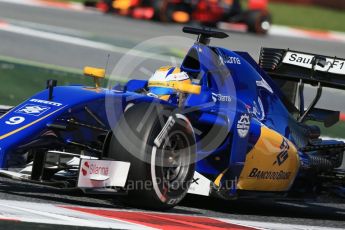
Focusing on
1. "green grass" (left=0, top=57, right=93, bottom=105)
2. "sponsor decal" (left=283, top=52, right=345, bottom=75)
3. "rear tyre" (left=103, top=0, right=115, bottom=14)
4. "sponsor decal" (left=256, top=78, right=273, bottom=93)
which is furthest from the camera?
"rear tyre" (left=103, top=0, right=115, bottom=14)

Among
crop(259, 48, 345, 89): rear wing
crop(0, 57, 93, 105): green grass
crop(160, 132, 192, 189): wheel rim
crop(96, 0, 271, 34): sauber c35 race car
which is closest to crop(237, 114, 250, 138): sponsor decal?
crop(160, 132, 192, 189): wheel rim

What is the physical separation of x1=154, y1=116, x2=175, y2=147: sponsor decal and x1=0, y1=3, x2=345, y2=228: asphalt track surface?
0.62 m

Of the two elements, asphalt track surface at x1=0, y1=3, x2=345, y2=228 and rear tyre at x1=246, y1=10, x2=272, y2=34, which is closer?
asphalt track surface at x1=0, y1=3, x2=345, y2=228

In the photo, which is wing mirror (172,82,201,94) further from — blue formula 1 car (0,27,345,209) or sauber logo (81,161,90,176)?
sauber logo (81,161,90,176)

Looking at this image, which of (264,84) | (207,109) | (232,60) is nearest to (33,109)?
(207,109)

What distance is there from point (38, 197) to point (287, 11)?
2565 centimetres

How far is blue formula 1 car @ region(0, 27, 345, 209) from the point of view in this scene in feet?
23.2

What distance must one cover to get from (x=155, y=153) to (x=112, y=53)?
11551mm

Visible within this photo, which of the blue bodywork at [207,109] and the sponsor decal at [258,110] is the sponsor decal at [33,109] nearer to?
the blue bodywork at [207,109]

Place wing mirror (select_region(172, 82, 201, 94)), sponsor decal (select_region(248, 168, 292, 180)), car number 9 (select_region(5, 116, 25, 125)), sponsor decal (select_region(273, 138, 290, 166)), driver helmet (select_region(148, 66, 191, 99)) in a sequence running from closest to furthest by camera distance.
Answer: car number 9 (select_region(5, 116, 25, 125)) → wing mirror (select_region(172, 82, 201, 94)) → driver helmet (select_region(148, 66, 191, 99)) → sponsor decal (select_region(248, 168, 292, 180)) → sponsor decal (select_region(273, 138, 290, 166))

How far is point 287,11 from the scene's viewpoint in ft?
105

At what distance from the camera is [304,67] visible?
31.5 feet

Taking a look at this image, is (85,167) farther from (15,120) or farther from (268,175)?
(268,175)

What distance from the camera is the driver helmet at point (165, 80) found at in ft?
26.2
